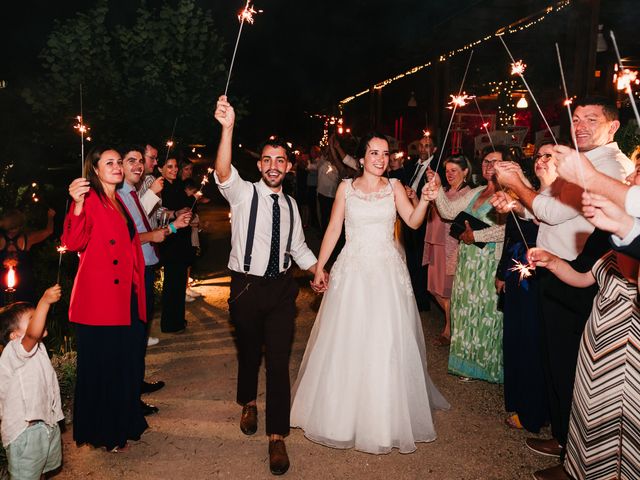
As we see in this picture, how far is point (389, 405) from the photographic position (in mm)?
3877

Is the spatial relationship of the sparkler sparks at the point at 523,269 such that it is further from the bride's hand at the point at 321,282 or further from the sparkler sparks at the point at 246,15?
the sparkler sparks at the point at 246,15

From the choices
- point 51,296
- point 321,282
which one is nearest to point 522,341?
point 321,282

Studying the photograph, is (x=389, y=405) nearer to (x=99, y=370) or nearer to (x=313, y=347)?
(x=313, y=347)

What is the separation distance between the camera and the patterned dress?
101 inches

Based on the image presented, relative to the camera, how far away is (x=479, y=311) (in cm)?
506

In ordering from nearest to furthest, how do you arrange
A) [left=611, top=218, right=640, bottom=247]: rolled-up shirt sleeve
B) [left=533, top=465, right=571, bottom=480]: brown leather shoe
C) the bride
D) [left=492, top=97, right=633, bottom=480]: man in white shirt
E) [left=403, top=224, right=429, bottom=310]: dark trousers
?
[left=611, top=218, right=640, bottom=247]: rolled-up shirt sleeve, [left=492, top=97, right=633, bottom=480]: man in white shirt, [left=533, top=465, right=571, bottom=480]: brown leather shoe, the bride, [left=403, top=224, right=429, bottom=310]: dark trousers

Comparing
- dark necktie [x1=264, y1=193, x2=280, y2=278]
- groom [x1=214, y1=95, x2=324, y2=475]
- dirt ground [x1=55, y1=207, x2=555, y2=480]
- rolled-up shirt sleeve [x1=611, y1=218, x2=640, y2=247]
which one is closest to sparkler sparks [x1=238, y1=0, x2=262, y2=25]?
groom [x1=214, y1=95, x2=324, y2=475]

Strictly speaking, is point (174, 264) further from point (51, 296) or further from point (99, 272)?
point (51, 296)

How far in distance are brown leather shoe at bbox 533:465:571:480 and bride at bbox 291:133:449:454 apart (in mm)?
787

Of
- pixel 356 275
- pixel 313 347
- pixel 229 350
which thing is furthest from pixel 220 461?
pixel 229 350

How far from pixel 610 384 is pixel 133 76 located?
53.2ft

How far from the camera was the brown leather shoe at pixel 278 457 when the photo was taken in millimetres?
3637

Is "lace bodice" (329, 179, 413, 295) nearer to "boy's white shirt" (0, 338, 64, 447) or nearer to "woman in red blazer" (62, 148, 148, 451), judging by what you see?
"woman in red blazer" (62, 148, 148, 451)

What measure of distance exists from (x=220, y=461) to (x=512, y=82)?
11953 mm
